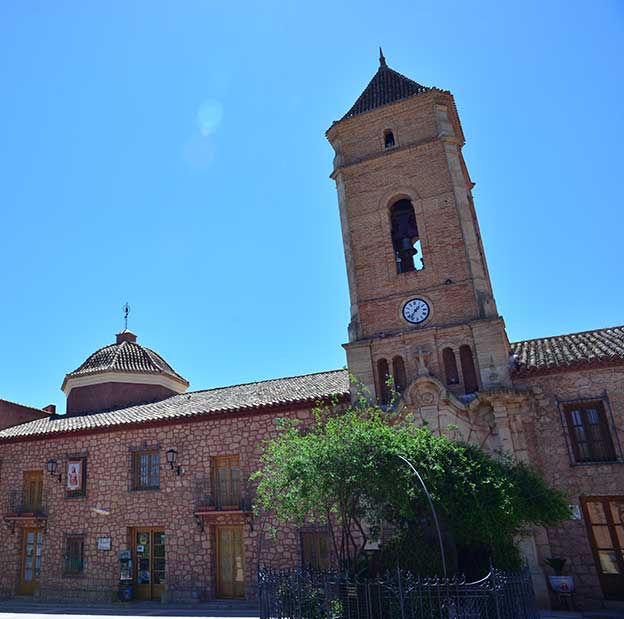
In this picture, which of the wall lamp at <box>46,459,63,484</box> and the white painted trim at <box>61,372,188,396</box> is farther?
the white painted trim at <box>61,372,188,396</box>

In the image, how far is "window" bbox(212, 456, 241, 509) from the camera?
48.1 ft

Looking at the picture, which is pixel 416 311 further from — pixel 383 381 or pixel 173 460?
pixel 173 460

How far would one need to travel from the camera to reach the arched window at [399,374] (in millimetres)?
13727

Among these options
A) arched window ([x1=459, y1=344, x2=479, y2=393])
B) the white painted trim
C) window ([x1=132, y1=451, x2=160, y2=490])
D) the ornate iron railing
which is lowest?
the ornate iron railing

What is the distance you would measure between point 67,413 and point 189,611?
1033 centimetres

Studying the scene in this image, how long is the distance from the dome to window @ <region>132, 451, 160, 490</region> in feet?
13.4

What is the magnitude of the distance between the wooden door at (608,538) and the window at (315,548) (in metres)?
6.17

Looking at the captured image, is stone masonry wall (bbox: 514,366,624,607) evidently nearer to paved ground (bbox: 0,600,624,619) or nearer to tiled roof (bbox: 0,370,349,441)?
paved ground (bbox: 0,600,624,619)

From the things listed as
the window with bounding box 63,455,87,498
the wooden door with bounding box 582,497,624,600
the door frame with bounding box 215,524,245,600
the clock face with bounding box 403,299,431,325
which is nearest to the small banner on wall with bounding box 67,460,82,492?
the window with bounding box 63,455,87,498

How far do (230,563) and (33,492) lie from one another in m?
7.56

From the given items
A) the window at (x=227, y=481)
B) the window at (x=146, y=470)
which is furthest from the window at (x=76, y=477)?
the window at (x=227, y=481)

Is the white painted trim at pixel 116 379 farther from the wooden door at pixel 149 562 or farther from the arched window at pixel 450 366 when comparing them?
the arched window at pixel 450 366

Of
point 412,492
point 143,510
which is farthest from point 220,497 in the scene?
point 412,492

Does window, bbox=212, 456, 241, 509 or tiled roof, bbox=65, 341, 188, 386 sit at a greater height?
tiled roof, bbox=65, 341, 188, 386
